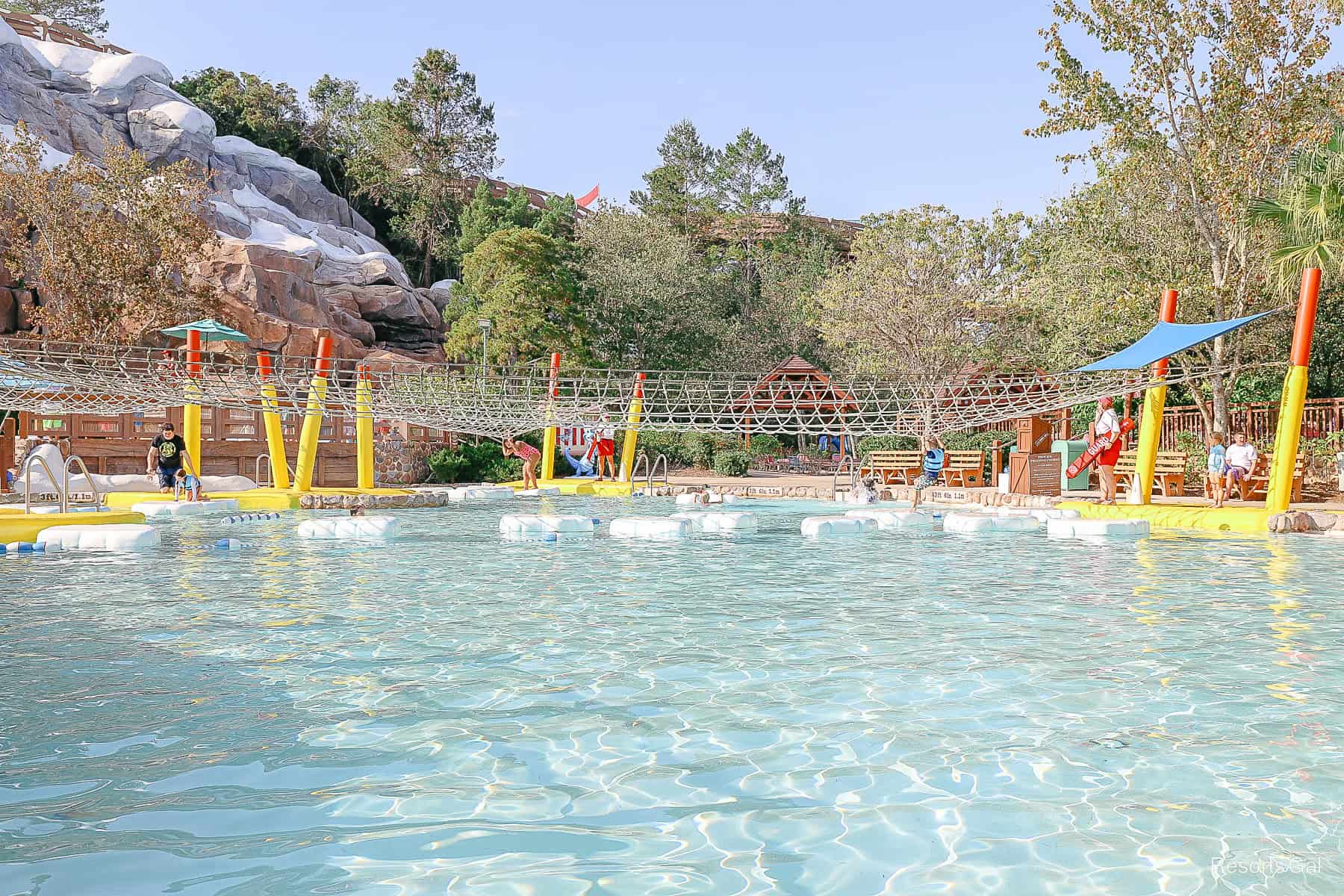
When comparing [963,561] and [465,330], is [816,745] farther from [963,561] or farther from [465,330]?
[465,330]

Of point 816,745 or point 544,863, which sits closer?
point 544,863

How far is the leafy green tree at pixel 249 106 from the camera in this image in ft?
153

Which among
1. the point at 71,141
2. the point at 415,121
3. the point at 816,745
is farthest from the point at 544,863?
the point at 415,121

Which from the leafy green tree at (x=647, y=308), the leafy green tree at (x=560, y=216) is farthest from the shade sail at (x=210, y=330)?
Answer: the leafy green tree at (x=560, y=216)

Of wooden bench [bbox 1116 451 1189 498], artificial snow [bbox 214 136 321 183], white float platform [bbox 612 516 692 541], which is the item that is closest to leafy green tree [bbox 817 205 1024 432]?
wooden bench [bbox 1116 451 1189 498]

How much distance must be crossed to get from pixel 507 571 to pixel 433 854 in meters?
→ 6.94

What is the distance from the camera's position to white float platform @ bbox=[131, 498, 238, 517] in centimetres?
1548

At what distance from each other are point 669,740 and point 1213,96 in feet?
55.9

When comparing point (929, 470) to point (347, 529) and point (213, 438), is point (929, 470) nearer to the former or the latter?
point (347, 529)

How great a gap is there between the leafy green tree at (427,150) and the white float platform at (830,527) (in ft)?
112

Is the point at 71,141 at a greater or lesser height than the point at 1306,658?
greater

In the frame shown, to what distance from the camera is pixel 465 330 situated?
3108 centimetres

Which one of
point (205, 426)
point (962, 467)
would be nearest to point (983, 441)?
point (962, 467)

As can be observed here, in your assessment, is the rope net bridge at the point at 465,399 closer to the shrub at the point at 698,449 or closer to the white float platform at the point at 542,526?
the white float platform at the point at 542,526
